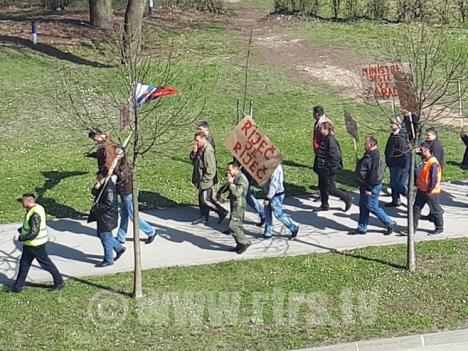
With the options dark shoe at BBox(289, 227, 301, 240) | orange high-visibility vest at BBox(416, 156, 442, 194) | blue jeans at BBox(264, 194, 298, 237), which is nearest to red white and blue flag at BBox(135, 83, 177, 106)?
blue jeans at BBox(264, 194, 298, 237)

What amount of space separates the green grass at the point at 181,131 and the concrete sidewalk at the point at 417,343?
18.7 feet

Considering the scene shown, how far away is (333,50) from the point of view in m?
28.2

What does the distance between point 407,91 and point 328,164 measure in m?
1.88

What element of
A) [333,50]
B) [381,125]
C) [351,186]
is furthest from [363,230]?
[333,50]

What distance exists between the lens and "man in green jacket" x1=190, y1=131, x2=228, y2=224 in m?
14.7

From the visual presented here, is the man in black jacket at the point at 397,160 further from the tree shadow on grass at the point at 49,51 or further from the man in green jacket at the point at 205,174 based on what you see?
the tree shadow on grass at the point at 49,51

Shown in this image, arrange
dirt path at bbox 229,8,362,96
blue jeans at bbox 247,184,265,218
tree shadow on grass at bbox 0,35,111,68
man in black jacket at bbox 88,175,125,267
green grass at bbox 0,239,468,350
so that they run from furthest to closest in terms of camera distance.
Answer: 1. tree shadow on grass at bbox 0,35,111,68
2. dirt path at bbox 229,8,362,96
3. blue jeans at bbox 247,184,265,218
4. man in black jacket at bbox 88,175,125,267
5. green grass at bbox 0,239,468,350

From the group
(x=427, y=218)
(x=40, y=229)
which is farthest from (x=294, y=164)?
(x=40, y=229)

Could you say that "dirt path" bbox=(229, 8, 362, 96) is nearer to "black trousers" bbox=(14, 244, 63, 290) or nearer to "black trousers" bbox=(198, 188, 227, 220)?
"black trousers" bbox=(198, 188, 227, 220)

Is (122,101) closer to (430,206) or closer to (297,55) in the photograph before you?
(430,206)

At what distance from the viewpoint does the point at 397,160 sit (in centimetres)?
1537

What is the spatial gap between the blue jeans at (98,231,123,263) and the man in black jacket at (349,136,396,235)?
12.1 feet

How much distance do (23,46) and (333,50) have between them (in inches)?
359

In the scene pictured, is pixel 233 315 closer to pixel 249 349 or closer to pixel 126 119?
pixel 249 349
